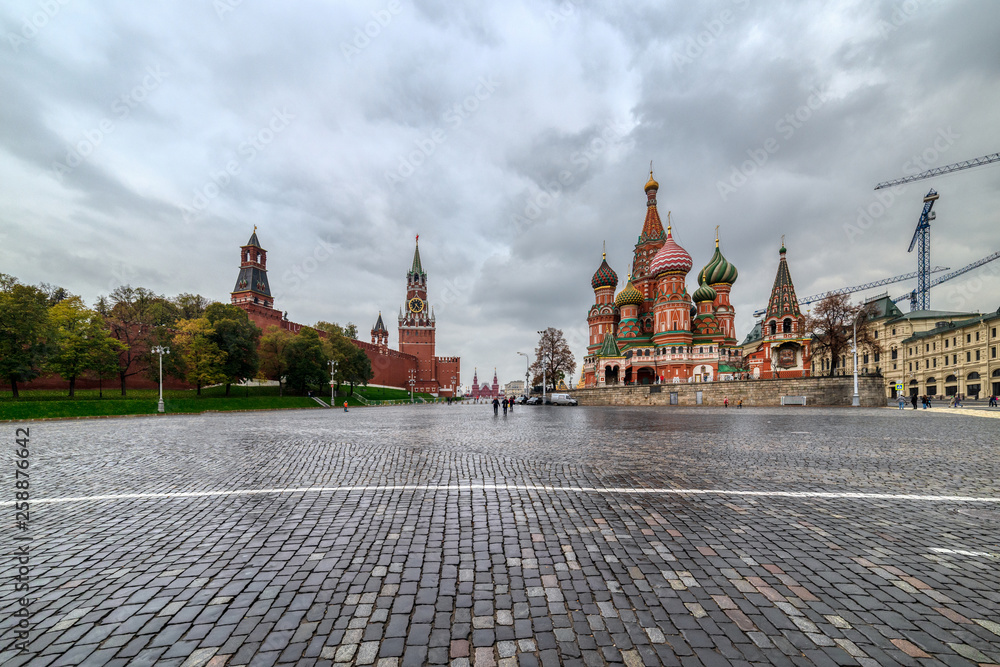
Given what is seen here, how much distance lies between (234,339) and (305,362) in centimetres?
912

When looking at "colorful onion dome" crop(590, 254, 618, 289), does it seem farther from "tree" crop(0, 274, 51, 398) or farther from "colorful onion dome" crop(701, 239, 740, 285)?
"tree" crop(0, 274, 51, 398)

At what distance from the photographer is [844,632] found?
2.65 metres

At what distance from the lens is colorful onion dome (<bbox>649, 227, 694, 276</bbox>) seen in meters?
54.0

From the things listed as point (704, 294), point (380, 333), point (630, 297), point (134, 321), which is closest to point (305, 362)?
point (134, 321)

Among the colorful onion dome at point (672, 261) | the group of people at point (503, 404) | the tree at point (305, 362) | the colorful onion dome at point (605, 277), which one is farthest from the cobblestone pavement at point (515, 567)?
the colorful onion dome at point (605, 277)

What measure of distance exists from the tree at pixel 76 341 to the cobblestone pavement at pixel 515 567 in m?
34.6

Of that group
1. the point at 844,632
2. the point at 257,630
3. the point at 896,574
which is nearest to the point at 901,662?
the point at 844,632

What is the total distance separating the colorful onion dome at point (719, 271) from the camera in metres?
57.5

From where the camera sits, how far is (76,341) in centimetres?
3256

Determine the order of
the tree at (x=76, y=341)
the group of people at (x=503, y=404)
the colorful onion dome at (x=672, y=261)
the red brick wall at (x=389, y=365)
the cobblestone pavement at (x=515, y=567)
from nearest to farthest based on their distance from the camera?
the cobblestone pavement at (x=515, y=567) → the group of people at (x=503, y=404) → the tree at (x=76, y=341) → the colorful onion dome at (x=672, y=261) → the red brick wall at (x=389, y=365)

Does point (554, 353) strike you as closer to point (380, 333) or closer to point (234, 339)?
point (234, 339)

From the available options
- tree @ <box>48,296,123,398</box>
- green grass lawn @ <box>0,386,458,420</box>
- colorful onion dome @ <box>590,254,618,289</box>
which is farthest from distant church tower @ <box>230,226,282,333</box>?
colorful onion dome @ <box>590,254,618,289</box>

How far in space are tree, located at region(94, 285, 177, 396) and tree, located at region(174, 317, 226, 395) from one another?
125 inches

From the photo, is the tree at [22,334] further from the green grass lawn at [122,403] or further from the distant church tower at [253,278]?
the distant church tower at [253,278]
